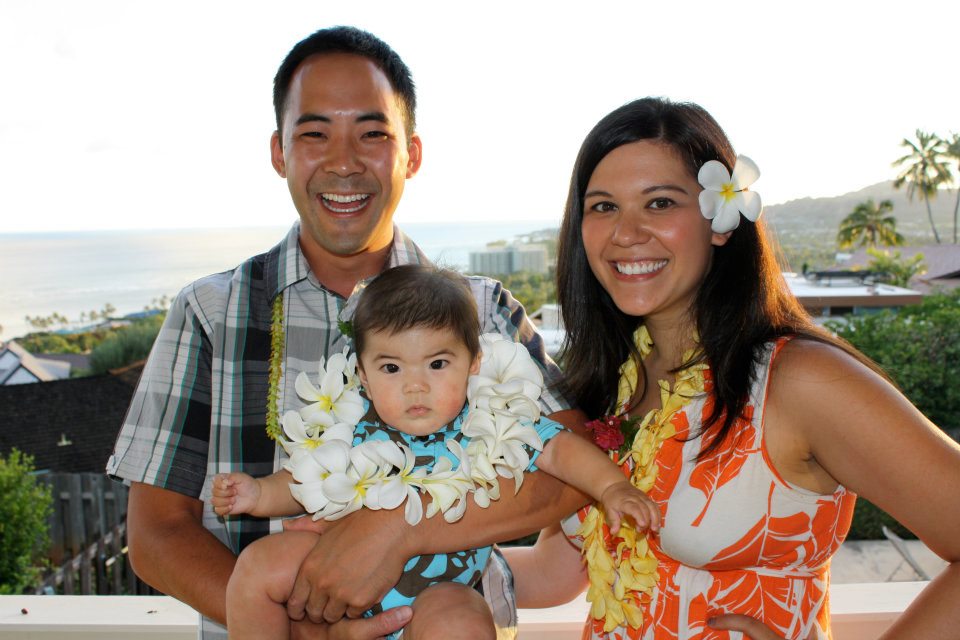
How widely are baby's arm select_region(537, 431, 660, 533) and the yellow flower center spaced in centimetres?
69

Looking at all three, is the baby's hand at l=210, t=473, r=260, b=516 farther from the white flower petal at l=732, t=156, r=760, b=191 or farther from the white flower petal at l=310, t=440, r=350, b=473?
the white flower petal at l=732, t=156, r=760, b=191

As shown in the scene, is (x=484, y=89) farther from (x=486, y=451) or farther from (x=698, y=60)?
(x=486, y=451)

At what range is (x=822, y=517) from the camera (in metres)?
1.57

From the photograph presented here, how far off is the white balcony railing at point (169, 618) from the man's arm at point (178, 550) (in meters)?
0.93

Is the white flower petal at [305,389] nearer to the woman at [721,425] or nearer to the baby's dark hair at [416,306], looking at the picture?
the baby's dark hair at [416,306]

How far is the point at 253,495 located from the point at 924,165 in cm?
4133

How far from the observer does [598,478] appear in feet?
4.91

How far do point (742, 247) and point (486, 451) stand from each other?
87 cm

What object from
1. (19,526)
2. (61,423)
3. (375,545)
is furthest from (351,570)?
(61,423)

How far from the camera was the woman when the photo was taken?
4.65 ft

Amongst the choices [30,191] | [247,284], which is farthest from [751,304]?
[30,191]

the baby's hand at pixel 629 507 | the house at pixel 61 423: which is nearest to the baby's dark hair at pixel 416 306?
the baby's hand at pixel 629 507

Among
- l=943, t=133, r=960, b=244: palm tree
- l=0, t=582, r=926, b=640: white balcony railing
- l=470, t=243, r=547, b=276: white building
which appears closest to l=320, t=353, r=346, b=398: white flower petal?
l=0, t=582, r=926, b=640: white balcony railing

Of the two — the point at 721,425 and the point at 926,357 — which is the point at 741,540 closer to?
the point at 721,425
